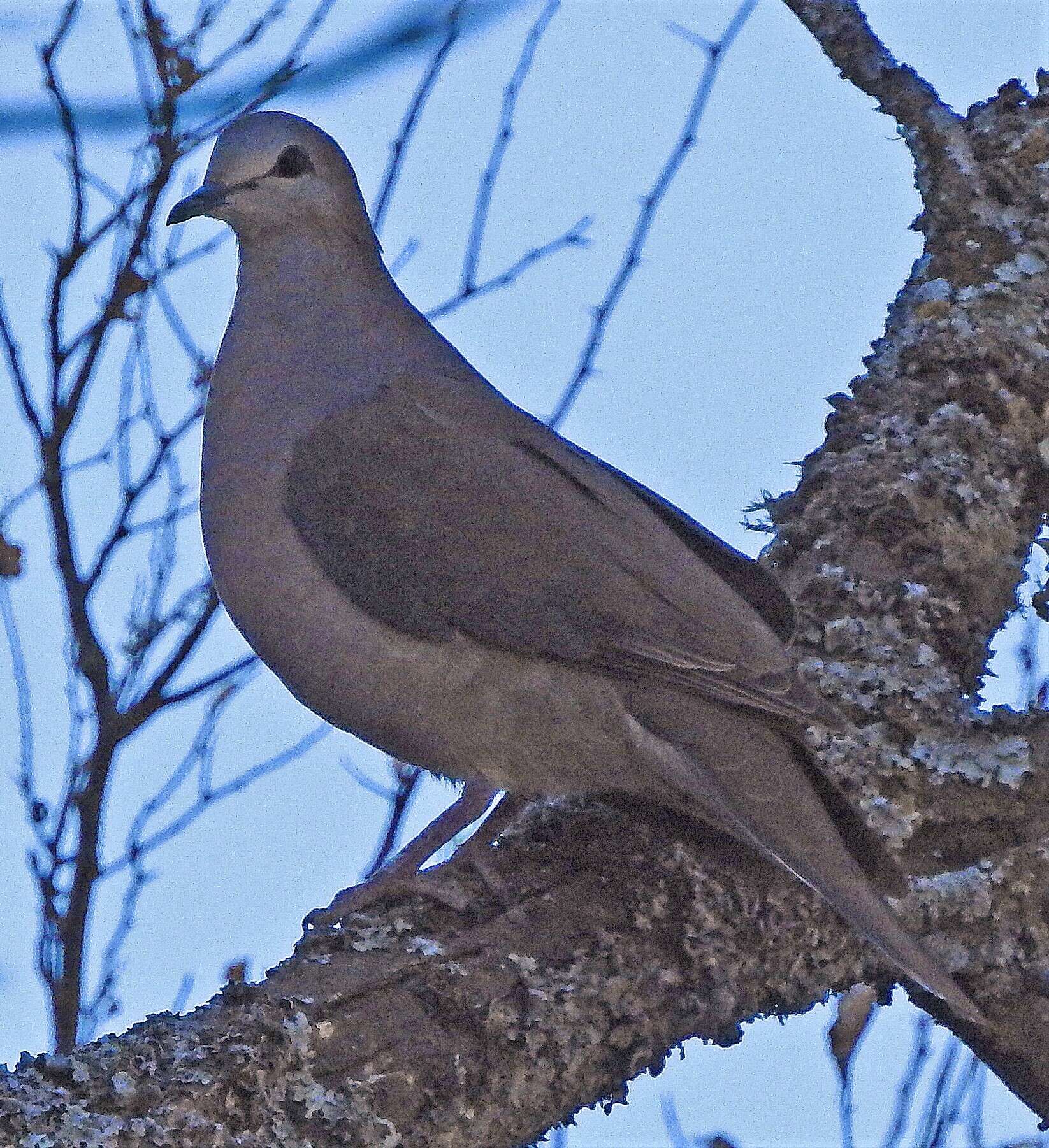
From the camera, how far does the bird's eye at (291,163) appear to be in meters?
3.93

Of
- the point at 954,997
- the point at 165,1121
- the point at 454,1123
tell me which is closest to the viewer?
the point at 165,1121

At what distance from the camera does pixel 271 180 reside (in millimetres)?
3924

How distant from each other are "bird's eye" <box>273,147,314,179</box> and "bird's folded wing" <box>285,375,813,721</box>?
2.26 feet

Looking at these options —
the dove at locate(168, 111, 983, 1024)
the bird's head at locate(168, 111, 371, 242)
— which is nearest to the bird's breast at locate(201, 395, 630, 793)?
the dove at locate(168, 111, 983, 1024)

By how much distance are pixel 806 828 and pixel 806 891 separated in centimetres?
14

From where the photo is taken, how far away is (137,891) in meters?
3.91

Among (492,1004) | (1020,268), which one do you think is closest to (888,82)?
(1020,268)

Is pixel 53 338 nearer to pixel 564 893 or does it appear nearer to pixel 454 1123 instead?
pixel 564 893

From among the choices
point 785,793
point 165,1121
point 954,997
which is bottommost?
point 954,997

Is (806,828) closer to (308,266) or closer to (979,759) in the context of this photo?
(979,759)

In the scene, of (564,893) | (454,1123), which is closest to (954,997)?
(564,893)

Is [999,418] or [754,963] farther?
[999,418]

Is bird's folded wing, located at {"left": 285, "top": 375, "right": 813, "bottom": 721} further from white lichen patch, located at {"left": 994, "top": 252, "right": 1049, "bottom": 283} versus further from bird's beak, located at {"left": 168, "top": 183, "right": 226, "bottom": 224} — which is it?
white lichen patch, located at {"left": 994, "top": 252, "right": 1049, "bottom": 283}

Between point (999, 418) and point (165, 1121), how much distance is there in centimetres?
242
